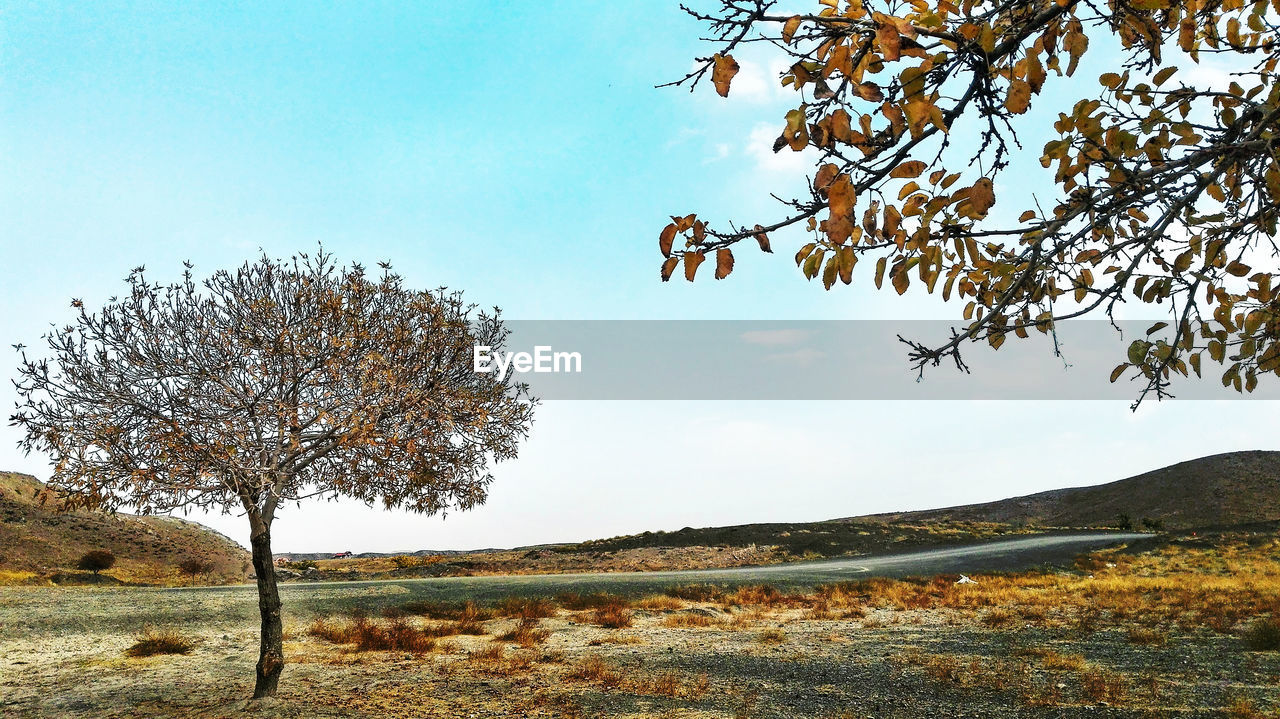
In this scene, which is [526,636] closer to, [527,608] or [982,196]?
[527,608]

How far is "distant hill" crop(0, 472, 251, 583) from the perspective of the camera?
33.7 metres

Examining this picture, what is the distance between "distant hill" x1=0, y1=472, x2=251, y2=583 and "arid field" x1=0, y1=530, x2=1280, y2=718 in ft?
48.2

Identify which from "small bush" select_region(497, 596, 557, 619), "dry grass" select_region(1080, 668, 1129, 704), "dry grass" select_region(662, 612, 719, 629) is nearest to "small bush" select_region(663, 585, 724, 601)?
"dry grass" select_region(662, 612, 719, 629)

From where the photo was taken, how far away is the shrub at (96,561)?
108 feet

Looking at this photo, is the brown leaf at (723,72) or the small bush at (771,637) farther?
the small bush at (771,637)

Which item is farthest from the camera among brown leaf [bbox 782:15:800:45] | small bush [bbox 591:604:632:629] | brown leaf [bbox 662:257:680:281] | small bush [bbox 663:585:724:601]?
small bush [bbox 663:585:724:601]

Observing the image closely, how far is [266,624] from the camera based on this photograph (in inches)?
389

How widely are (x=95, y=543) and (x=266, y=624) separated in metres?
36.6

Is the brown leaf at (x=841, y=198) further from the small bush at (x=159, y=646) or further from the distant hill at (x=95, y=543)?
the distant hill at (x=95, y=543)

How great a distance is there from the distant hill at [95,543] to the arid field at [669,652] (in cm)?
1469

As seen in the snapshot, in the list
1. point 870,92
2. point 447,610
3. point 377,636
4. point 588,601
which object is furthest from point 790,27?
point 588,601

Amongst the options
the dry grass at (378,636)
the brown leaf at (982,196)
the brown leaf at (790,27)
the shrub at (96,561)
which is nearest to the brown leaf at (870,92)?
the brown leaf at (790,27)

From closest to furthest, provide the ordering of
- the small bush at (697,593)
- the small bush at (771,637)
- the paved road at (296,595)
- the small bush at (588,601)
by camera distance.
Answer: the small bush at (771,637), the paved road at (296,595), the small bush at (588,601), the small bush at (697,593)

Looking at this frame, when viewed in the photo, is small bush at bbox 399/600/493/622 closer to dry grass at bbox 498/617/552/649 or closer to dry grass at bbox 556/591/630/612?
dry grass at bbox 498/617/552/649
